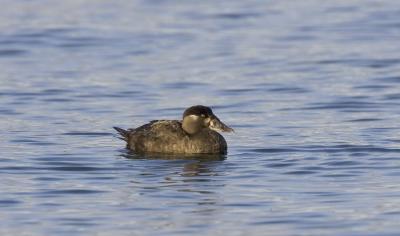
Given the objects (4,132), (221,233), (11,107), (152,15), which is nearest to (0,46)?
(152,15)

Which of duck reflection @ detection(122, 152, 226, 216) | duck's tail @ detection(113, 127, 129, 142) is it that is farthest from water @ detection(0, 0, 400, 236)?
duck's tail @ detection(113, 127, 129, 142)

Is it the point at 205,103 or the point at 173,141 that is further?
the point at 205,103

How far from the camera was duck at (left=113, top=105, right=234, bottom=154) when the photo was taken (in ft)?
52.7

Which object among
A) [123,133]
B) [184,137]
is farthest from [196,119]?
[123,133]

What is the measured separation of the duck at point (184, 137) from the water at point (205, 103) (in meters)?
0.29

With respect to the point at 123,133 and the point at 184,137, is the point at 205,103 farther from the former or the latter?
the point at 184,137

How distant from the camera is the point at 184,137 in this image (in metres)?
16.2

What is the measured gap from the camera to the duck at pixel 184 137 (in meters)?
16.1

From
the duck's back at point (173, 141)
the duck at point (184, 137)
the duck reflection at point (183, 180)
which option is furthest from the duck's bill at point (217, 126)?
the duck reflection at point (183, 180)

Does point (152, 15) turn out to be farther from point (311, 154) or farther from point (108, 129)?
point (311, 154)

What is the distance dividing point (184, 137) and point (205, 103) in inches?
164

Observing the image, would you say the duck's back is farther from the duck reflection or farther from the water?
the water

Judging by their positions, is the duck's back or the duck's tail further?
the duck's tail

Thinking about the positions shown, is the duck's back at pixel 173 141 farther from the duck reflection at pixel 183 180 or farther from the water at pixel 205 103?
the water at pixel 205 103
